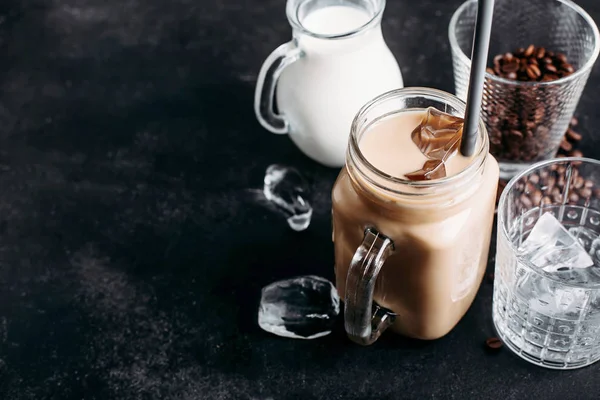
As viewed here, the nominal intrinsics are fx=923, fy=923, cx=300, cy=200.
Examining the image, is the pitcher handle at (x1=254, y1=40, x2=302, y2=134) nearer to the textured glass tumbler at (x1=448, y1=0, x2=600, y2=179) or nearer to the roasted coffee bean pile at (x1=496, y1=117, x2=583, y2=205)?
the textured glass tumbler at (x1=448, y1=0, x2=600, y2=179)

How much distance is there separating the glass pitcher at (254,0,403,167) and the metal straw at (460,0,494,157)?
0.23m

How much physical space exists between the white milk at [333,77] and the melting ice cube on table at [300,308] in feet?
0.61

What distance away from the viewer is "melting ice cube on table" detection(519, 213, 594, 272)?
40.1 inches

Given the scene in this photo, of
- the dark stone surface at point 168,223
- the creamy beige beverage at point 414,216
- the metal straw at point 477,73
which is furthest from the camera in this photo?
the dark stone surface at point 168,223

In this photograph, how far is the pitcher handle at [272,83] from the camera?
1.04 metres

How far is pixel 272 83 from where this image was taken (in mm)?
1068

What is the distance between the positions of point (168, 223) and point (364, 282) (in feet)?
1.13

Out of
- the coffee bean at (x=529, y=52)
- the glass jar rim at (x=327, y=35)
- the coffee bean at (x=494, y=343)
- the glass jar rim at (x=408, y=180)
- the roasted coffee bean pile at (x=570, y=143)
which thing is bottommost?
the coffee bean at (x=494, y=343)

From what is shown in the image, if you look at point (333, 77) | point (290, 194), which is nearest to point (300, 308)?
point (290, 194)

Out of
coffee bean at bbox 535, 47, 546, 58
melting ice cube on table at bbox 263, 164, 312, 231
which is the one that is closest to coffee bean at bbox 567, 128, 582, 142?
coffee bean at bbox 535, 47, 546, 58

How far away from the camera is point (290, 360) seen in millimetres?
990

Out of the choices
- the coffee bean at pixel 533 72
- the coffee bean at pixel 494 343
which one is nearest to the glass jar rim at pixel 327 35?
the coffee bean at pixel 533 72

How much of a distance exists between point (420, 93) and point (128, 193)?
0.42 metres

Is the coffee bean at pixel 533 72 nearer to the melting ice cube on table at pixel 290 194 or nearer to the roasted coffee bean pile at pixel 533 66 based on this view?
the roasted coffee bean pile at pixel 533 66
